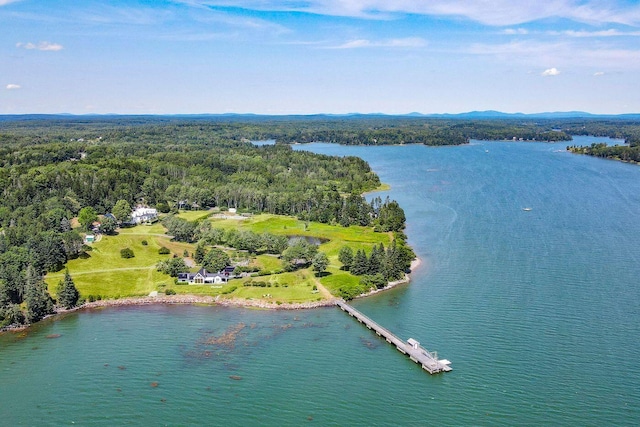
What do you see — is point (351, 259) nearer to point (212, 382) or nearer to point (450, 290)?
point (450, 290)

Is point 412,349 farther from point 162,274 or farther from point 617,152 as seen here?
point 617,152

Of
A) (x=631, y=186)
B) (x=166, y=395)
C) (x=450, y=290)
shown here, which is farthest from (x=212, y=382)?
(x=631, y=186)

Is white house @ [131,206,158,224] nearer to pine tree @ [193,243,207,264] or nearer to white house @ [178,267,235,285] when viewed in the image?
pine tree @ [193,243,207,264]

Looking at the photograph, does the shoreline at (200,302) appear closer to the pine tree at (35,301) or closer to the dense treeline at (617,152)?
the pine tree at (35,301)

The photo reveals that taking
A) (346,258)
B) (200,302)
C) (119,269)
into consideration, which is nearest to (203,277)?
(200,302)

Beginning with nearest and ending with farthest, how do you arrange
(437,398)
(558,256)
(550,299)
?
1. (437,398)
2. (550,299)
3. (558,256)

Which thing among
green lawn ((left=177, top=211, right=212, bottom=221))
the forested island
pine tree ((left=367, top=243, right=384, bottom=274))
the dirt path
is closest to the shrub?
the forested island

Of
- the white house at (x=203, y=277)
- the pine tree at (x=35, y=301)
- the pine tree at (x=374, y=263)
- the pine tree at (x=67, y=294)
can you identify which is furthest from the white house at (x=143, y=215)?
the pine tree at (x=374, y=263)
